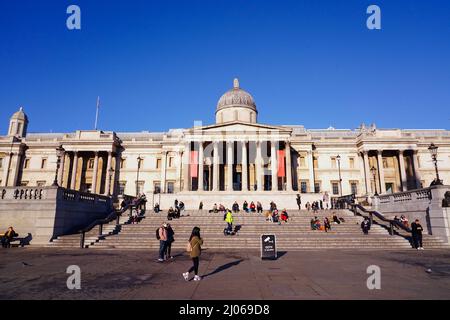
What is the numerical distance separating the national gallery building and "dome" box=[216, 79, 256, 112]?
185mm

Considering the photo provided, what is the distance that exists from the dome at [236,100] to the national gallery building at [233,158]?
0.61 ft

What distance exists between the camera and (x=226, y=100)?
168 ft

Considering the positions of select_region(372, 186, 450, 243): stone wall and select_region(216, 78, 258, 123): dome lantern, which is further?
select_region(216, 78, 258, 123): dome lantern

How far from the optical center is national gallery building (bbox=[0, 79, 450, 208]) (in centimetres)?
4297

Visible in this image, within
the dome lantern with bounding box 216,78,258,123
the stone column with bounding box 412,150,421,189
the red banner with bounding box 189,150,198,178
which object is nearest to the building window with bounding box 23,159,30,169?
the red banner with bounding box 189,150,198,178

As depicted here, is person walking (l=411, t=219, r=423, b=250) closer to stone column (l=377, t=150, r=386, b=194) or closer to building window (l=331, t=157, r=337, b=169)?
stone column (l=377, t=150, r=386, b=194)

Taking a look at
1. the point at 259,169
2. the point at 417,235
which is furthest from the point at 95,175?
the point at 417,235

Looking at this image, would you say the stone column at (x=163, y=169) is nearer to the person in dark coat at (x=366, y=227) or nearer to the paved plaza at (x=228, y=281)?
the person in dark coat at (x=366, y=227)

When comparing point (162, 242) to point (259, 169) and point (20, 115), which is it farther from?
point (20, 115)

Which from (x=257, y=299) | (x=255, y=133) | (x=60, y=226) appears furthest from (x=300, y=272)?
(x=255, y=133)

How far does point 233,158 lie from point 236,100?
1263cm

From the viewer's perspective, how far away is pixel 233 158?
4375 centimetres
